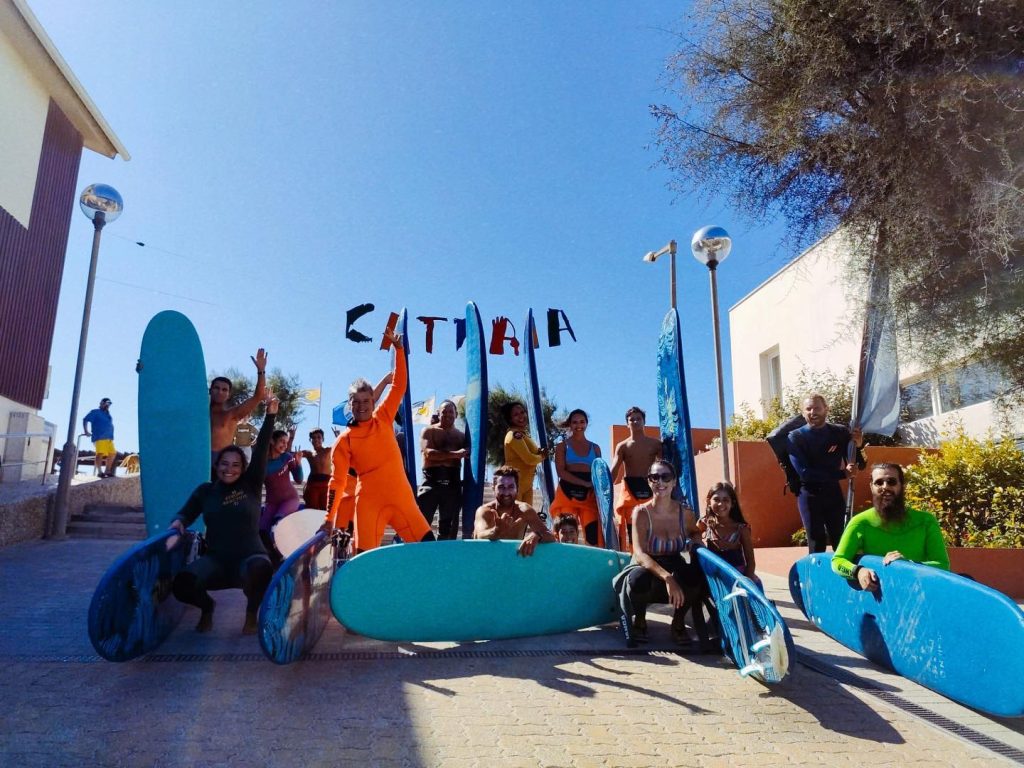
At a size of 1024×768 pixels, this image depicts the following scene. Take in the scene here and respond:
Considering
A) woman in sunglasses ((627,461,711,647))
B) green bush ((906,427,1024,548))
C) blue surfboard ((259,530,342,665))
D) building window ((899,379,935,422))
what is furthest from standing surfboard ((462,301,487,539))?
building window ((899,379,935,422))

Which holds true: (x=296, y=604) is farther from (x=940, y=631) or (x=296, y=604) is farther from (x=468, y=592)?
(x=940, y=631)

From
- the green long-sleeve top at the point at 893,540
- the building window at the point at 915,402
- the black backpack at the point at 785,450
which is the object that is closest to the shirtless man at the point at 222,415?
the black backpack at the point at 785,450

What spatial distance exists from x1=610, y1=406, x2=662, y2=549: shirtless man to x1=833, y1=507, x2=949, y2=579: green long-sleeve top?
71.8 inches

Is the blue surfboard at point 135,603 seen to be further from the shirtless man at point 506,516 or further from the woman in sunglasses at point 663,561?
the woman in sunglasses at point 663,561

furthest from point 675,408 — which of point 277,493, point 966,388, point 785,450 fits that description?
point 966,388

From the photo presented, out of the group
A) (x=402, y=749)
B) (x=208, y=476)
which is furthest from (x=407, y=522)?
(x=402, y=749)

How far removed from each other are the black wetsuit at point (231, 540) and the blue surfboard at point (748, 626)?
2.58m

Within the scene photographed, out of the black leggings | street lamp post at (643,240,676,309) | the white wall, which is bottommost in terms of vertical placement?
the black leggings

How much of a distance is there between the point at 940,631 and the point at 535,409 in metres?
4.49

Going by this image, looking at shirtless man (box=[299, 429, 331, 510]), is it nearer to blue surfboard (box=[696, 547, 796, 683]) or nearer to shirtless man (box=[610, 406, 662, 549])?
shirtless man (box=[610, 406, 662, 549])

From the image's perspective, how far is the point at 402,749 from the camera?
2570 mm

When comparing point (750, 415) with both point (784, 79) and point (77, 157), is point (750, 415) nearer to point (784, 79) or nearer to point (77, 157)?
point (784, 79)

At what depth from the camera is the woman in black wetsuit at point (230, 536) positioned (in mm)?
4070

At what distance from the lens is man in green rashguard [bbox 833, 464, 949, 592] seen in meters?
3.74
